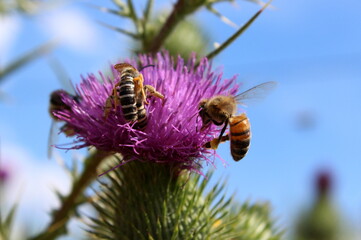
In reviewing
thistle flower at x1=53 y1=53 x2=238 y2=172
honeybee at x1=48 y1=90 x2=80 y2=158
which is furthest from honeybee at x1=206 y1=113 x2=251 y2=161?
honeybee at x1=48 y1=90 x2=80 y2=158

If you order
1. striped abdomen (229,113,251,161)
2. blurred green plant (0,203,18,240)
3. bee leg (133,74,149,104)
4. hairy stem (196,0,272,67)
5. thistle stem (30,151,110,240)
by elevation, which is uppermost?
hairy stem (196,0,272,67)

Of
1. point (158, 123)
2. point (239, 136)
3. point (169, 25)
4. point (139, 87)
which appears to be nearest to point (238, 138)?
point (239, 136)

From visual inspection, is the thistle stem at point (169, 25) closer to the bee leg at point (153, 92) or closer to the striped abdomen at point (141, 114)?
the bee leg at point (153, 92)

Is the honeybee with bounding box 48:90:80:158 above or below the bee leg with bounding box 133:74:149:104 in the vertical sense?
below

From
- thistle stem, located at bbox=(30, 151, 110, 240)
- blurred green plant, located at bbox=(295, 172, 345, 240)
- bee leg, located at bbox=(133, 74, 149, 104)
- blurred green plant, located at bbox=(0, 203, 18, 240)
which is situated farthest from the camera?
blurred green plant, located at bbox=(295, 172, 345, 240)

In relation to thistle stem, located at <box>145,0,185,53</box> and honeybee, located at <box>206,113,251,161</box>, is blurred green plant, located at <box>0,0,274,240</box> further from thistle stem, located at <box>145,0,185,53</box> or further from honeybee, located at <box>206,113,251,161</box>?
honeybee, located at <box>206,113,251,161</box>

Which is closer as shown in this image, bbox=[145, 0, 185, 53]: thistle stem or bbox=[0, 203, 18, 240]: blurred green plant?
bbox=[0, 203, 18, 240]: blurred green plant

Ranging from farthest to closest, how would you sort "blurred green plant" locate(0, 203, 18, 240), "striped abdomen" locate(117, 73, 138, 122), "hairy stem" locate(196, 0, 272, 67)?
"blurred green plant" locate(0, 203, 18, 240), "hairy stem" locate(196, 0, 272, 67), "striped abdomen" locate(117, 73, 138, 122)

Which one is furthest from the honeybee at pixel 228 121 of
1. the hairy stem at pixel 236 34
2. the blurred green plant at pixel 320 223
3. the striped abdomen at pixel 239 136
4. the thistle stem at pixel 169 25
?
the blurred green plant at pixel 320 223
